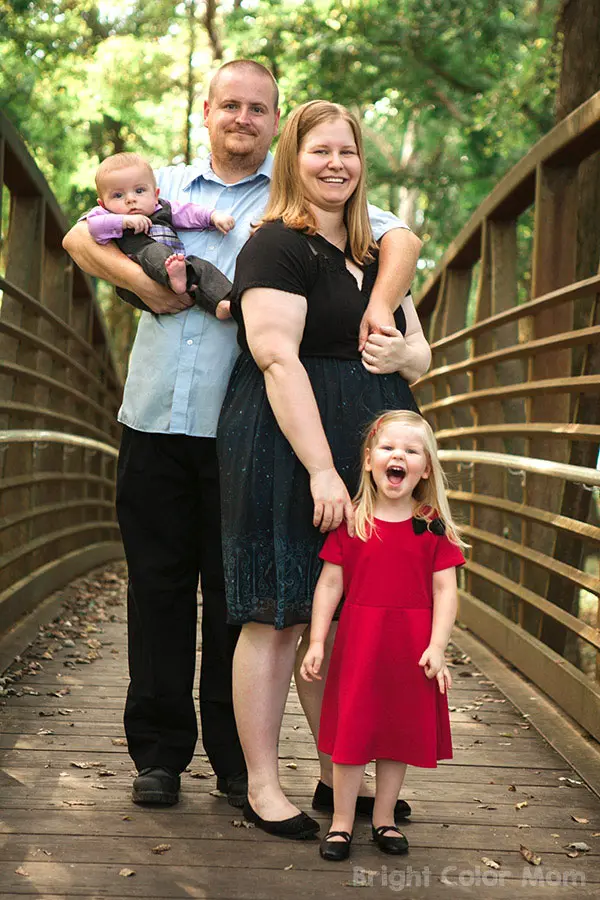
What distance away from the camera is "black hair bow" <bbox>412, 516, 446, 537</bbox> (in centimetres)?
288

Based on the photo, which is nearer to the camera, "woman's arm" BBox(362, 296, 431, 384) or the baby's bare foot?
"woman's arm" BBox(362, 296, 431, 384)

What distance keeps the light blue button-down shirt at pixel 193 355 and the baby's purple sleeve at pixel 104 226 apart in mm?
184

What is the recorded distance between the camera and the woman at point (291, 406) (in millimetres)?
2881

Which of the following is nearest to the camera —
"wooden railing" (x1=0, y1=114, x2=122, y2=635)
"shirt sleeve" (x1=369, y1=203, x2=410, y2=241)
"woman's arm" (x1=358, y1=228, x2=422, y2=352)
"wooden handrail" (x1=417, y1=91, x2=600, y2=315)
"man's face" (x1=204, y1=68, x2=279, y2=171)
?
"woman's arm" (x1=358, y1=228, x2=422, y2=352)

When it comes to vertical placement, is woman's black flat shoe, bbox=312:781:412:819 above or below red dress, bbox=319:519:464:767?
below

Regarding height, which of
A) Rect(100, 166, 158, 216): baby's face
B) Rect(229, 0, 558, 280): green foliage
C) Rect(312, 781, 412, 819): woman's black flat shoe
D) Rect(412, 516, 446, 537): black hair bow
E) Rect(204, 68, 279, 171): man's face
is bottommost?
Rect(312, 781, 412, 819): woman's black flat shoe

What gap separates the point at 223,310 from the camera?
309cm

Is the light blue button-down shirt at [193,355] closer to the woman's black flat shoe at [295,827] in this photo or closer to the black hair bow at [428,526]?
the black hair bow at [428,526]

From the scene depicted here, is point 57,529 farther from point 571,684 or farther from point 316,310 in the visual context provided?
point 316,310

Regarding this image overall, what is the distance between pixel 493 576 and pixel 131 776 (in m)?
2.58

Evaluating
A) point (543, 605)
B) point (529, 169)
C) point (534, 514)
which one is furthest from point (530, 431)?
point (529, 169)

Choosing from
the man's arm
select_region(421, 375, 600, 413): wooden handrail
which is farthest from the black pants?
select_region(421, 375, 600, 413): wooden handrail

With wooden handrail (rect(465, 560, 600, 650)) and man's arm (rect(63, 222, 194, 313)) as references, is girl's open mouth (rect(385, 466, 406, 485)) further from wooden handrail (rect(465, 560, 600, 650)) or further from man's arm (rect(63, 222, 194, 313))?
wooden handrail (rect(465, 560, 600, 650))

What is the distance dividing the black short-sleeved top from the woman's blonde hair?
0.03 meters
